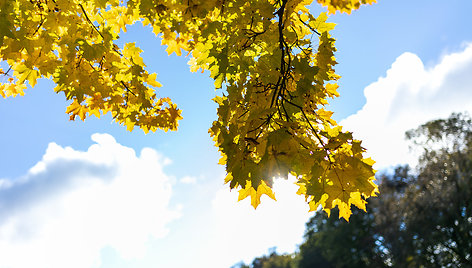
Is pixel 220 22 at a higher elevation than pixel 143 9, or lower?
lower

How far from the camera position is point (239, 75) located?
2645 mm

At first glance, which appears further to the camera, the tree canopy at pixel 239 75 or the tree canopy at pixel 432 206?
the tree canopy at pixel 432 206

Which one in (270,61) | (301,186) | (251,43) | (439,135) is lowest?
(301,186)

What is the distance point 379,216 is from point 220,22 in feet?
75.0

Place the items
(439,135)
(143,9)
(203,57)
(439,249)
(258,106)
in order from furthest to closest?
(439,249), (439,135), (143,9), (203,57), (258,106)

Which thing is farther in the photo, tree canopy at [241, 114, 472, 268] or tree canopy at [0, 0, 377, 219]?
tree canopy at [241, 114, 472, 268]

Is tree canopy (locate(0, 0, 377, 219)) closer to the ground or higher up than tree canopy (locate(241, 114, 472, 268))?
closer to the ground

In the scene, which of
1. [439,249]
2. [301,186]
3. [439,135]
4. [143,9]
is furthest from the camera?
[439,249]

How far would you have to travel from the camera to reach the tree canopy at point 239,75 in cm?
203

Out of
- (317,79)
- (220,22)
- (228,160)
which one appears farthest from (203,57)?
(228,160)

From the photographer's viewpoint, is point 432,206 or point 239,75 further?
point 432,206

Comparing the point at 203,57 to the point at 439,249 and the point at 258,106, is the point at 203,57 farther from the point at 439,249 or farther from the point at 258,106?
the point at 439,249

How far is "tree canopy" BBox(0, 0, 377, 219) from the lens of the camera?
2.03m

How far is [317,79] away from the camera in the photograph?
97.6 inches
